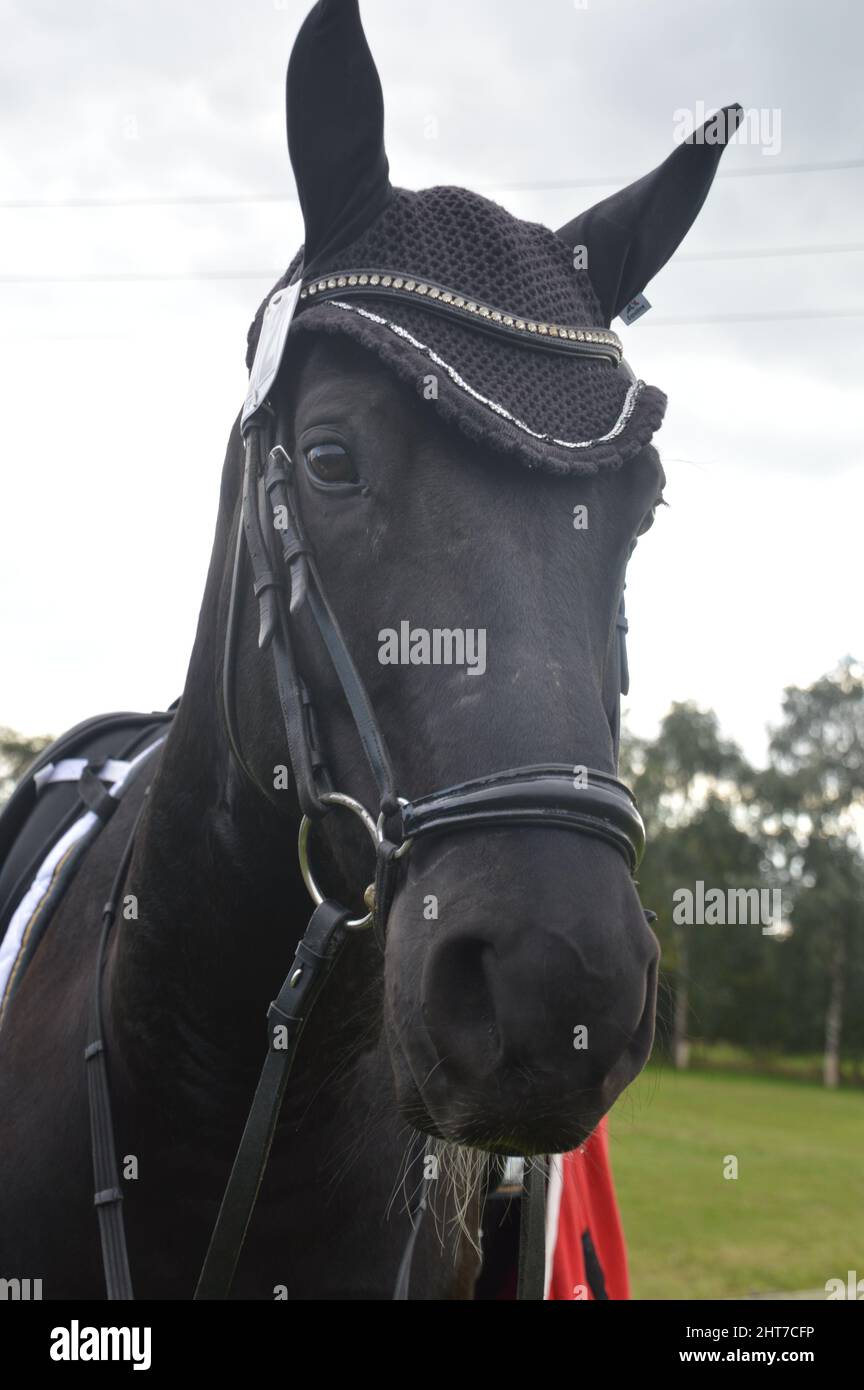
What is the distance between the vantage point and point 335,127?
2.30m

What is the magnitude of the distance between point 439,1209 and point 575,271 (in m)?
2.17

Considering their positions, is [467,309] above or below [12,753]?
below

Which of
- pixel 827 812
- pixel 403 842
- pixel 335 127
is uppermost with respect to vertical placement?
pixel 827 812

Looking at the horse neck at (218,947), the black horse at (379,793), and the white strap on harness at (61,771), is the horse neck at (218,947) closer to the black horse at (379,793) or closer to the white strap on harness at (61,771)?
the black horse at (379,793)

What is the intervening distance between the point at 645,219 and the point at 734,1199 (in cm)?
1569

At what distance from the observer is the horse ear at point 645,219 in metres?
2.61

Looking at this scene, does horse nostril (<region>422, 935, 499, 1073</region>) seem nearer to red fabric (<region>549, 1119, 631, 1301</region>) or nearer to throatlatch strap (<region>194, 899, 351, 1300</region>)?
throatlatch strap (<region>194, 899, 351, 1300</region>)

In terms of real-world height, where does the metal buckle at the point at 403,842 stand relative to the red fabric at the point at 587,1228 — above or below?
above

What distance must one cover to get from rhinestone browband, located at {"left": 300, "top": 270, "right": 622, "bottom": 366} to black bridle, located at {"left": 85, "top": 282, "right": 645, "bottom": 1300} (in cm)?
15

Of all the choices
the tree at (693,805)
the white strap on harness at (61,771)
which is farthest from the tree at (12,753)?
the white strap on harness at (61,771)

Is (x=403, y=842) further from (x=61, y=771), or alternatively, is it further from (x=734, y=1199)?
(x=734, y=1199)

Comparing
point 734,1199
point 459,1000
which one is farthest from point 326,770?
point 734,1199

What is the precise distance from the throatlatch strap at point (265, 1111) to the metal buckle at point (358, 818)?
46 mm
